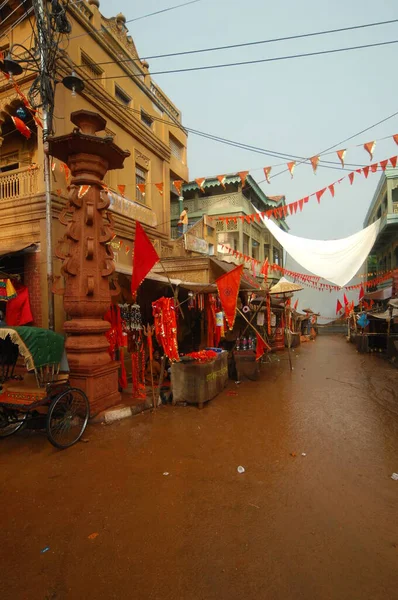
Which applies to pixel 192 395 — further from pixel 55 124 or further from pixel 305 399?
pixel 55 124

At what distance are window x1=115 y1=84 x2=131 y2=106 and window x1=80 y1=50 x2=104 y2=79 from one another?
0.90 meters

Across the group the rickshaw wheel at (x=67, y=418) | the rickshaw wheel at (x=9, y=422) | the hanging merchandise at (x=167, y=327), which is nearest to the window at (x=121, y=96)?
the hanging merchandise at (x=167, y=327)

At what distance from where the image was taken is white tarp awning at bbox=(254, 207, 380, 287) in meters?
13.8

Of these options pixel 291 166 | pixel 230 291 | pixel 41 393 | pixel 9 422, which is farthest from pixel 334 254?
pixel 9 422

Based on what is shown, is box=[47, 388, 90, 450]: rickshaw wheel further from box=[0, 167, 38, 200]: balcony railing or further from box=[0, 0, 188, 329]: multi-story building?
box=[0, 167, 38, 200]: balcony railing

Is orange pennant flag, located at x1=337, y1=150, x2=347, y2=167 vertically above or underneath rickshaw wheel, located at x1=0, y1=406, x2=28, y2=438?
above

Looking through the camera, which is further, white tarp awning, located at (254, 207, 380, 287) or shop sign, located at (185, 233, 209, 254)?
shop sign, located at (185, 233, 209, 254)

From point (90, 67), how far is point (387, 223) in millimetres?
19180

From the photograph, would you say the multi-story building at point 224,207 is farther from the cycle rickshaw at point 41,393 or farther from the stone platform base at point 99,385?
the cycle rickshaw at point 41,393

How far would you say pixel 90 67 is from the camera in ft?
37.3

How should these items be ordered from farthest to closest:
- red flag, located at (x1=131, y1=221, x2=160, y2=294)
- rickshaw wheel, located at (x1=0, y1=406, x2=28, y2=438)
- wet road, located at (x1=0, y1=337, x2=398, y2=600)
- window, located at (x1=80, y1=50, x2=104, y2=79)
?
1. window, located at (x1=80, y1=50, x2=104, y2=79)
2. red flag, located at (x1=131, y1=221, x2=160, y2=294)
3. rickshaw wheel, located at (x1=0, y1=406, x2=28, y2=438)
4. wet road, located at (x1=0, y1=337, x2=398, y2=600)

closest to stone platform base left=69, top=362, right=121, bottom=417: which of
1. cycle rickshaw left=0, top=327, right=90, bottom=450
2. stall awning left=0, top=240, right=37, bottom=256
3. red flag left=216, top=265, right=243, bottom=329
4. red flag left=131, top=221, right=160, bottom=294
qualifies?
cycle rickshaw left=0, top=327, right=90, bottom=450

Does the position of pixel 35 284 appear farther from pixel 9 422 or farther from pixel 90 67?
pixel 90 67

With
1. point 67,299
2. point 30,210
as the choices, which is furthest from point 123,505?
point 30,210
